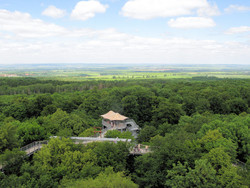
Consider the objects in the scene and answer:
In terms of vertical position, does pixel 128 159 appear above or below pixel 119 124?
below

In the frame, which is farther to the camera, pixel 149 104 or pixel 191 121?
pixel 149 104

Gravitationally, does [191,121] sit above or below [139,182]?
above

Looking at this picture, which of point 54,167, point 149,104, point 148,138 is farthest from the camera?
point 149,104

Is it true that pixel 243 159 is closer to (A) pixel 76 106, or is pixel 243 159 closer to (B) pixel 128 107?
(B) pixel 128 107

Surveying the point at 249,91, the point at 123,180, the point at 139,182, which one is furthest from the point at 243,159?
the point at 249,91

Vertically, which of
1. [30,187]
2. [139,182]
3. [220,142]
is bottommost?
[139,182]

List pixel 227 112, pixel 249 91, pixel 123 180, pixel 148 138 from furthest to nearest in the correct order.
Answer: pixel 249 91 < pixel 227 112 < pixel 148 138 < pixel 123 180

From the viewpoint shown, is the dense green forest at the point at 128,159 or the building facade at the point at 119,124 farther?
the building facade at the point at 119,124

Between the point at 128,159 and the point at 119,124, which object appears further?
the point at 119,124

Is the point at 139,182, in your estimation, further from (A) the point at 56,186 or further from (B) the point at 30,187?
(B) the point at 30,187

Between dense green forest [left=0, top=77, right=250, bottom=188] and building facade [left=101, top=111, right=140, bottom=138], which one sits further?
building facade [left=101, top=111, right=140, bottom=138]
